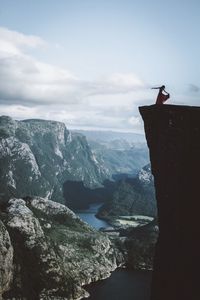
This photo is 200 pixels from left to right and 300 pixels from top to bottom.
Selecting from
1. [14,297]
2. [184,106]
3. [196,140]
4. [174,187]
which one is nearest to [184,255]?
[174,187]

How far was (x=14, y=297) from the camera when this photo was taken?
195750mm

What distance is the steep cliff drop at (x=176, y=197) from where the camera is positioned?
113ft

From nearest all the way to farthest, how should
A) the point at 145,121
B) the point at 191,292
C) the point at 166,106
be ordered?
the point at 191,292
the point at 166,106
the point at 145,121

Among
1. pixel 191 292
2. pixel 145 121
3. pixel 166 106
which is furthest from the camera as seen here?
pixel 145 121

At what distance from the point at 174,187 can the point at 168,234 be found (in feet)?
13.9

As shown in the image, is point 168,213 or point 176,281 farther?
point 168,213

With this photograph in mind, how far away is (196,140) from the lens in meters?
34.9

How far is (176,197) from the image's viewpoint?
36.6 metres

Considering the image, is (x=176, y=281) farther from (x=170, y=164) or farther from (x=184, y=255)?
(x=170, y=164)

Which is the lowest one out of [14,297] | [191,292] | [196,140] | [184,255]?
[14,297]

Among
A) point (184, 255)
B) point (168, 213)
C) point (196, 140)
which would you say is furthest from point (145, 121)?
point (184, 255)

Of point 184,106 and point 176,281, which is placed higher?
point 184,106

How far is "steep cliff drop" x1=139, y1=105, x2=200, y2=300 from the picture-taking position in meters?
34.6

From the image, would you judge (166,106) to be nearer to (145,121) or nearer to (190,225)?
(145,121)
